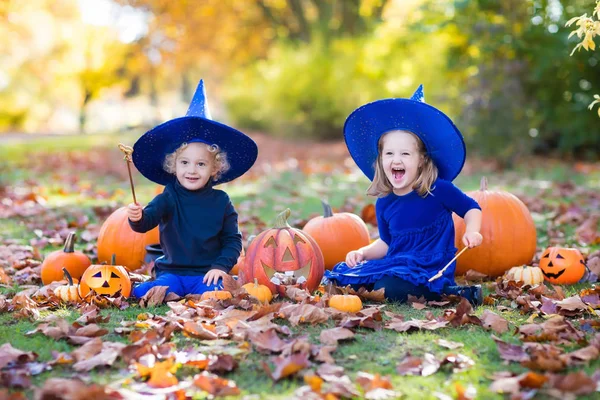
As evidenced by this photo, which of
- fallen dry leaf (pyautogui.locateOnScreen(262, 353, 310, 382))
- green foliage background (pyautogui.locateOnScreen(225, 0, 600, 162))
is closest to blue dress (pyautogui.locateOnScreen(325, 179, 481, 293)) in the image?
fallen dry leaf (pyautogui.locateOnScreen(262, 353, 310, 382))

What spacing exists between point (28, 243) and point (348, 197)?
14.7ft

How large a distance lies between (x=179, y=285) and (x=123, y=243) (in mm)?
1020

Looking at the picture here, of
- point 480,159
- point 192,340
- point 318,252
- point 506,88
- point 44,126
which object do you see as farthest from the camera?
point 44,126

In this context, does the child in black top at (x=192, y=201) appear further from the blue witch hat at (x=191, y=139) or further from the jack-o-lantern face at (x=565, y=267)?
the jack-o-lantern face at (x=565, y=267)

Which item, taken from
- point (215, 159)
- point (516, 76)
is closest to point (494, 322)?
point (215, 159)

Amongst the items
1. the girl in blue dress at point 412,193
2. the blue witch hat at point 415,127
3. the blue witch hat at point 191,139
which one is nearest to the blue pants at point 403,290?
the girl in blue dress at point 412,193

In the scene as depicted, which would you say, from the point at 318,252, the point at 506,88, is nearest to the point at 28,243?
the point at 318,252

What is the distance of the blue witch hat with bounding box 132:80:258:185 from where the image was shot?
4.46 meters

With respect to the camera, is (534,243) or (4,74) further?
(4,74)

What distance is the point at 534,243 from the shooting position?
5.21 metres

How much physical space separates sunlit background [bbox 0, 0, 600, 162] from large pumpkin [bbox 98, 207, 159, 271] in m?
7.00

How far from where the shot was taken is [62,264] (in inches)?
186

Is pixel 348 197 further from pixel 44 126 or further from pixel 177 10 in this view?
pixel 44 126

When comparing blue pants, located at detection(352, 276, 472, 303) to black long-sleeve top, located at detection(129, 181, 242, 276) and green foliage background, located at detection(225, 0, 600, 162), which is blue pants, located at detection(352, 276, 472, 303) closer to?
black long-sleeve top, located at detection(129, 181, 242, 276)
